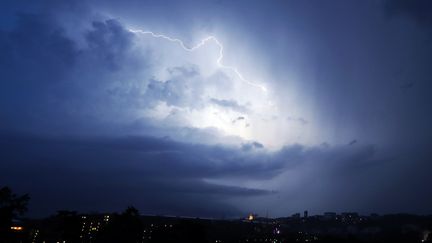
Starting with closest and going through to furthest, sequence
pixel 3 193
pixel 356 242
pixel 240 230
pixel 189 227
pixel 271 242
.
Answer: pixel 3 193 → pixel 189 227 → pixel 356 242 → pixel 271 242 → pixel 240 230

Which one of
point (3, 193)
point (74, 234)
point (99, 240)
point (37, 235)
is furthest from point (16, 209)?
point (37, 235)

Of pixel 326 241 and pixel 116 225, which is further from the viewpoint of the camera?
pixel 326 241

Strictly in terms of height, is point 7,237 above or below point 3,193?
below

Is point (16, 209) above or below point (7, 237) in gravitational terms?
above

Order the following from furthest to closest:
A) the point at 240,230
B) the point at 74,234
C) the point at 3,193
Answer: the point at 240,230
the point at 74,234
the point at 3,193

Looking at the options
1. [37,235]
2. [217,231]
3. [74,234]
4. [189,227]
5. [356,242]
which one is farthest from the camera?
[217,231]

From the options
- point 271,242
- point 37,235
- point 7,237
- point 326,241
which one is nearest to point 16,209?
point 7,237

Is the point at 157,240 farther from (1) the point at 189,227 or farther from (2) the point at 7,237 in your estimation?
(2) the point at 7,237

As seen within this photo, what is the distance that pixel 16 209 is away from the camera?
125 feet

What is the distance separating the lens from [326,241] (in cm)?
9600

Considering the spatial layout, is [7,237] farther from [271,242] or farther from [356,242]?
[271,242]

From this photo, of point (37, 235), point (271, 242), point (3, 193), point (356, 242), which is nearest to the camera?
point (3, 193)

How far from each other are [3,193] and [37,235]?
2108 inches

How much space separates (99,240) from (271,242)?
85.2m
